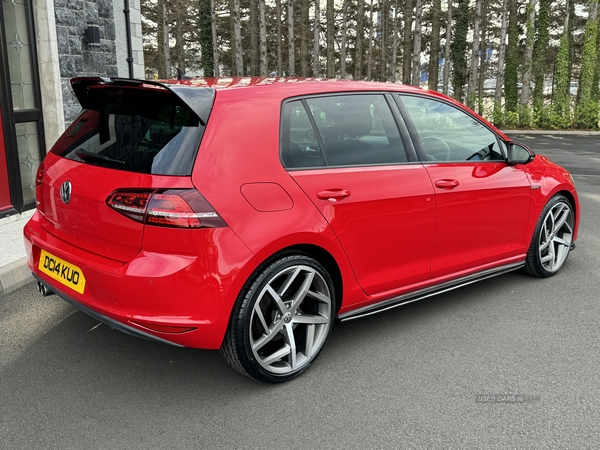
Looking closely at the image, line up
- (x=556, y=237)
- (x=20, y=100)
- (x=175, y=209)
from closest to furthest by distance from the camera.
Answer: (x=175, y=209), (x=556, y=237), (x=20, y=100)

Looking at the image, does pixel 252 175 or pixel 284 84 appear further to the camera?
pixel 284 84

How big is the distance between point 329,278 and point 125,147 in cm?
133

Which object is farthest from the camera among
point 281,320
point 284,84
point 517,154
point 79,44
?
point 79,44

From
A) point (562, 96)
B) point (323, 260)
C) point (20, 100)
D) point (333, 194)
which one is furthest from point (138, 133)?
point (562, 96)

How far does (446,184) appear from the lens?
4.00 metres

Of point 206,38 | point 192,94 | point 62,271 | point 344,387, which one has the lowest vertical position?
point 344,387

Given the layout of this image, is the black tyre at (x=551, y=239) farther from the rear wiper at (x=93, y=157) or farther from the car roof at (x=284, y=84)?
the rear wiper at (x=93, y=157)

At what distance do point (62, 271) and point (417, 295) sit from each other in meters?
2.23

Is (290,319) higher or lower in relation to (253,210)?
lower

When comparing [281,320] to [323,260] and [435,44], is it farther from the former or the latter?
[435,44]

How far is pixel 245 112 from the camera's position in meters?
3.20

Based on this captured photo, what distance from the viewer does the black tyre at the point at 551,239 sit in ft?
16.2

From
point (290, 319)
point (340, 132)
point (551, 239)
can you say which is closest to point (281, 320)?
point (290, 319)

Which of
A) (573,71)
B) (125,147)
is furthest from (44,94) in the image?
(573,71)
